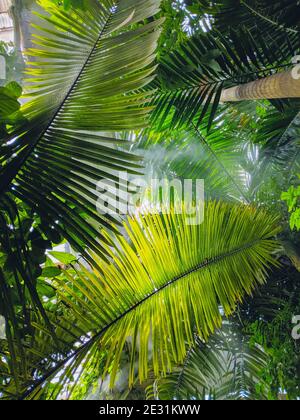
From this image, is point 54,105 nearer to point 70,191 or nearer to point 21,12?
point 70,191

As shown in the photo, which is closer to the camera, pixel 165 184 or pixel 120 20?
pixel 120 20

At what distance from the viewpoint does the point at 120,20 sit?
1130 millimetres

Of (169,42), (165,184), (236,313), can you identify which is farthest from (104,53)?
(236,313)

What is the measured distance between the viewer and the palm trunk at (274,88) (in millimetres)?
1273

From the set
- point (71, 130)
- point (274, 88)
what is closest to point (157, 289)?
point (71, 130)

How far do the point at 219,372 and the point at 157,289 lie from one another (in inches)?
43.3

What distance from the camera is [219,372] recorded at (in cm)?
227

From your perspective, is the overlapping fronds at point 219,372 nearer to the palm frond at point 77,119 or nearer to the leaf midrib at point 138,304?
the leaf midrib at point 138,304

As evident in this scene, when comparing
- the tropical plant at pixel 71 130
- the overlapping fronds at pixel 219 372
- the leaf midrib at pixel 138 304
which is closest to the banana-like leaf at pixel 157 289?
the leaf midrib at pixel 138 304

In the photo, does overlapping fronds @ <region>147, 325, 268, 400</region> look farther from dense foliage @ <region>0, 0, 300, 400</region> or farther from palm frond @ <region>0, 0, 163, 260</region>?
palm frond @ <region>0, 0, 163, 260</region>

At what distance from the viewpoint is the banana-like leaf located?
1.30 metres

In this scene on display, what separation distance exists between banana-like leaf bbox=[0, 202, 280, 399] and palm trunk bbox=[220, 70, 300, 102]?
18.9 inches

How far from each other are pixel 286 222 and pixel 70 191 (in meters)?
1.98

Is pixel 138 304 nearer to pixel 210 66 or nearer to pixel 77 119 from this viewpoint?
pixel 77 119
